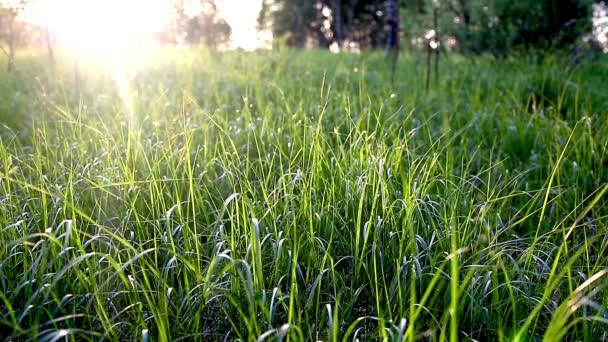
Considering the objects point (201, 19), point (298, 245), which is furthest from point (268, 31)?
point (298, 245)

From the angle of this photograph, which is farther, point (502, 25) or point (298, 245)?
point (502, 25)

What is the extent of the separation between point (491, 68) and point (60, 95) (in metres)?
4.59

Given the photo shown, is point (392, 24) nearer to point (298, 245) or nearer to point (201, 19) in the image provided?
point (201, 19)

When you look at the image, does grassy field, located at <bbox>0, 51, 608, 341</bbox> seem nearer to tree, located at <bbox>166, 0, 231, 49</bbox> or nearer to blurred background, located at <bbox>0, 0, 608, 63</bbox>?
blurred background, located at <bbox>0, 0, 608, 63</bbox>

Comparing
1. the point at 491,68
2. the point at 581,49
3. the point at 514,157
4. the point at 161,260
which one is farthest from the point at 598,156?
the point at 581,49

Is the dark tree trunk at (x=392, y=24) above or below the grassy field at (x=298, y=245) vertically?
above

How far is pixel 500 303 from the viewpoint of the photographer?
1702mm

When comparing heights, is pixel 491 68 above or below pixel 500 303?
above

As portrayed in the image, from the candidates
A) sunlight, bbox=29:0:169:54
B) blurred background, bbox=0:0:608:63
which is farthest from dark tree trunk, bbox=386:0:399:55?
sunlight, bbox=29:0:169:54

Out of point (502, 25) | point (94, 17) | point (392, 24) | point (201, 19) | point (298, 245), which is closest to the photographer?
point (298, 245)

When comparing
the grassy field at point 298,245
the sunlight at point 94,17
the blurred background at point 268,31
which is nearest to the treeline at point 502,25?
the blurred background at point 268,31

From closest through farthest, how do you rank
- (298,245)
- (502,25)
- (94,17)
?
(298,245) → (94,17) → (502,25)

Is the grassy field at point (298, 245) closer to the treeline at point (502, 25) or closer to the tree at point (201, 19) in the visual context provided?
the tree at point (201, 19)

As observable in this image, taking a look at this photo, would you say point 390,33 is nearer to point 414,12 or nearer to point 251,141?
point 414,12
